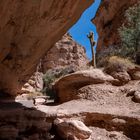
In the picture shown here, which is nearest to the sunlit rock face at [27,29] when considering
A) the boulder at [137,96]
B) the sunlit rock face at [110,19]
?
the boulder at [137,96]

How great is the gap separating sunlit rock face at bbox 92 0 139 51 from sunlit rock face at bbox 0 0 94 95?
17.3 metres

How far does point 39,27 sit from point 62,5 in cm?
106

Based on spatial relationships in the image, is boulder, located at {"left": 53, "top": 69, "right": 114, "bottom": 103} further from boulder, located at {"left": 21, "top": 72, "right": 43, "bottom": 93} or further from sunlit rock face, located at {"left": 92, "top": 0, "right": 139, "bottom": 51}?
boulder, located at {"left": 21, "top": 72, "right": 43, "bottom": 93}

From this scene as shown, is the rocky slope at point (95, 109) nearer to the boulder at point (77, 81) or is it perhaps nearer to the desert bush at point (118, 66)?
the boulder at point (77, 81)

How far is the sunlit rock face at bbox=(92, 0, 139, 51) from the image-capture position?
2703 centimetres

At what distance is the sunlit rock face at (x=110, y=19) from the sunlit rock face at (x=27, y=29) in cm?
1728

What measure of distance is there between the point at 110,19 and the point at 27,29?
21199 millimetres

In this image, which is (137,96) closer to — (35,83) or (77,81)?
(77,81)

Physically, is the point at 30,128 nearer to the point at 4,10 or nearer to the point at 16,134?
the point at 16,134

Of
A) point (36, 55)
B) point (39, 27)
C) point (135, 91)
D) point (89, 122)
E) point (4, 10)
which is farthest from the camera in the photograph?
point (135, 91)

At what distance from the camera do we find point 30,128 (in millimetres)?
8164

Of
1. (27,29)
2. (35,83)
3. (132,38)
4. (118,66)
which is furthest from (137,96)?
(35,83)

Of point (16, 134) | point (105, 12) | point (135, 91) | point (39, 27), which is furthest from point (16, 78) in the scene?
point (105, 12)

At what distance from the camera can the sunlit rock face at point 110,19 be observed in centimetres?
2703
